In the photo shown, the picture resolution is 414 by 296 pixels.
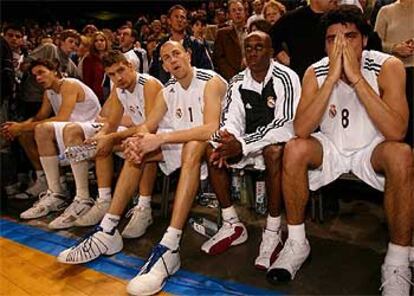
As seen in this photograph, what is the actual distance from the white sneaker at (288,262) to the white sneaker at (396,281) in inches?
14.3

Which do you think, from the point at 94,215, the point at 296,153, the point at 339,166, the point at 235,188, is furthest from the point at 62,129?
the point at 339,166

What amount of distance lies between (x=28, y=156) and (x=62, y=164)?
1.40ft

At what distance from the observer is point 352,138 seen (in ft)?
6.81

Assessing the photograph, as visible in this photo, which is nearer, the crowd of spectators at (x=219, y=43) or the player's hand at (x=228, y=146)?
the player's hand at (x=228, y=146)

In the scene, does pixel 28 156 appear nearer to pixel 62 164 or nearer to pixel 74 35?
pixel 62 164

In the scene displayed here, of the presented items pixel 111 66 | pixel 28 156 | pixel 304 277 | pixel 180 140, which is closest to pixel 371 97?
pixel 304 277

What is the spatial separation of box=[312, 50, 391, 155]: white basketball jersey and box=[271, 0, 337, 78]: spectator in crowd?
598 mm

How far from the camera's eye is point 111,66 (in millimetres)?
2871

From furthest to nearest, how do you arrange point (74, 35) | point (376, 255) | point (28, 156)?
point (74, 35), point (28, 156), point (376, 255)

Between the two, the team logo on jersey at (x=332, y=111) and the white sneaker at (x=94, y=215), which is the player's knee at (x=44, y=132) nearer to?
the white sneaker at (x=94, y=215)

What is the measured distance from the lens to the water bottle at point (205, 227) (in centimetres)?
267

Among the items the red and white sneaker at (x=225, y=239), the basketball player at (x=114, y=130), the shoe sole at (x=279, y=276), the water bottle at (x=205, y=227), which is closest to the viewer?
the shoe sole at (x=279, y=276)

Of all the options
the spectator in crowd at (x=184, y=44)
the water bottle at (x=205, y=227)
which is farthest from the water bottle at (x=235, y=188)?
the spectator in crowd at (x=184, y=44)

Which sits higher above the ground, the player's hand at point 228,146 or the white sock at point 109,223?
the player's hand at point 228,146
